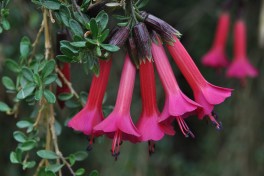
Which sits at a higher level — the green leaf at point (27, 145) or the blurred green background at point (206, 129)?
the green leaf at point (27, 145)

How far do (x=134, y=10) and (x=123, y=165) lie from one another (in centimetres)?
140

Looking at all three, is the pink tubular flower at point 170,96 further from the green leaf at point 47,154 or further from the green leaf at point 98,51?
the green leaf at point 47,154

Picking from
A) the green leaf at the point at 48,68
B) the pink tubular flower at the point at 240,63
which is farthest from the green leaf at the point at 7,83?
the pink tubular flower at the point at 240,63

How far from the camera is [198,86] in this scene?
1.33 meters

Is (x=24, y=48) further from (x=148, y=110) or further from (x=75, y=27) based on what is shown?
(x=148, y=110)

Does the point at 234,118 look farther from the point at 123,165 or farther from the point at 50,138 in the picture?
the point at 50,138

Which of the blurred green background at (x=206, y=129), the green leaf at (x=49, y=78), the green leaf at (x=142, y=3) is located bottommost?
the blurred green background at (x=206, y=129)

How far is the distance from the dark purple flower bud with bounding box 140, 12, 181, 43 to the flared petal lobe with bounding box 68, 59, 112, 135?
131mm

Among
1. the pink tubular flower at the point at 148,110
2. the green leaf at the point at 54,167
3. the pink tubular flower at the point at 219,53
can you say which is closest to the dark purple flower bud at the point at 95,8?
the pink tubular flower at the point at 148,110

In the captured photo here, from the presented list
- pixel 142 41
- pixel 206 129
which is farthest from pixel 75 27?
pixel 206 129

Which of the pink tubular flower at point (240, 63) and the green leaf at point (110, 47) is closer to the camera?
the green leaf at point (110, 47)

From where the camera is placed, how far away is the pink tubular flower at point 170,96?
126 cm

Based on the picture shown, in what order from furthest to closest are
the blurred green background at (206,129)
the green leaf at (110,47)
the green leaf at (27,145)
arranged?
the blurred green background at (206,129) < the green leaf at (27,145) < the green leaf at (110,47)

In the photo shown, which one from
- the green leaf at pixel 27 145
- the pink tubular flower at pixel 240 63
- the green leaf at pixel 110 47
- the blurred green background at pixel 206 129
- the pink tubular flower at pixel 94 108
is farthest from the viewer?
the blurred green background at pixel 206 129
